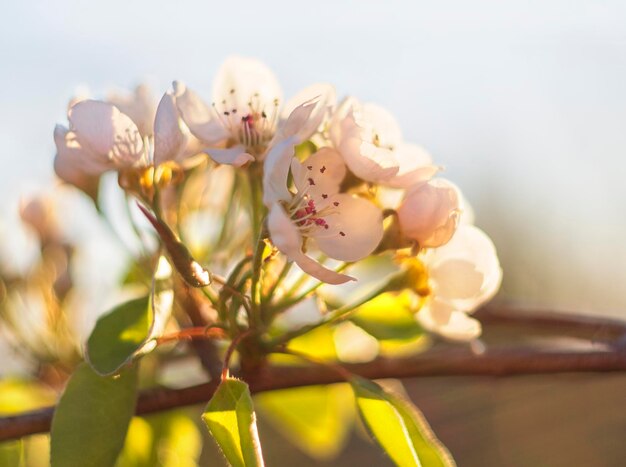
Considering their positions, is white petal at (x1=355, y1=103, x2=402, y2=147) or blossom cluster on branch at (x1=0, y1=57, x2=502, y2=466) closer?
blossom cluster on branch at (x1=0, y1=57, x2=502, y2=466)

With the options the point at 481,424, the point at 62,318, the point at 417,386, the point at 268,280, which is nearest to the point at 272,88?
the point at 268,280

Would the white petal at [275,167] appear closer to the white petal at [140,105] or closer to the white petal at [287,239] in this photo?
the white petal at [287,239]

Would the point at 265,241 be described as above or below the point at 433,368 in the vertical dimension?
above

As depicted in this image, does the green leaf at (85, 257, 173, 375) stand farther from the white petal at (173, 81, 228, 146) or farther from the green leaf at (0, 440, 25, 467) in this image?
the green leaf at (0, 440, 25, 467)

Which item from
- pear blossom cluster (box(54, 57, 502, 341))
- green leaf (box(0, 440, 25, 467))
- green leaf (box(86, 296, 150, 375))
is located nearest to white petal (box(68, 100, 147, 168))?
pear blossom cluster (box(54, 57, 502, 341))

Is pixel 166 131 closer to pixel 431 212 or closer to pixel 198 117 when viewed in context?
pixel 198 117

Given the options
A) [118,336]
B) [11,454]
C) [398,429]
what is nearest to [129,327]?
[118,336]
